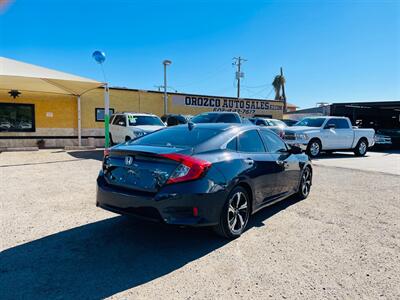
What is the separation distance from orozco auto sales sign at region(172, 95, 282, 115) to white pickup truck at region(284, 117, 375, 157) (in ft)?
29.8

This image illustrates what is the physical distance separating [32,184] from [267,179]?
5.52 metres

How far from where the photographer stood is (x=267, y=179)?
463cm

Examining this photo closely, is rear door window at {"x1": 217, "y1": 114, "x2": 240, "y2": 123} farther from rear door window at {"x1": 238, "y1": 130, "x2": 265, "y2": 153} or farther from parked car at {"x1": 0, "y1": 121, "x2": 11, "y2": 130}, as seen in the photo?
parked car at {"x1": 0, "y1": 121, "x2": 11, "y2": 130}

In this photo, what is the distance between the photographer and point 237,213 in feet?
13.3

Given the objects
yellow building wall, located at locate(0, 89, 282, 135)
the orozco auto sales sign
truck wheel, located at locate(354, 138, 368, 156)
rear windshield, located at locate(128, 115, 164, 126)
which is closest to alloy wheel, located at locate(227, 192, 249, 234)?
rear windshield, located at locate(128, 115, 164, 126)

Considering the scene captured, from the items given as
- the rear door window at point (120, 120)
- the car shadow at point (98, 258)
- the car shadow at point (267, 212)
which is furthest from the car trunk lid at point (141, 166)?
the rear door window at point (120, 120)

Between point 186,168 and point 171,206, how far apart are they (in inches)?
18.0

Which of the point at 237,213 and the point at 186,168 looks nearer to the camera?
the point at 186,168

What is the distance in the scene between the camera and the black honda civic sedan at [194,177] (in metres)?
A: 3.42

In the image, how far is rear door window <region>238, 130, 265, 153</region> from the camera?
174 inches

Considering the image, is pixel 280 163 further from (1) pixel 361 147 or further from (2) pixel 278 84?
(2) pixel 278 84

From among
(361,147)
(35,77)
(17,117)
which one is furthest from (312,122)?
(17,117)

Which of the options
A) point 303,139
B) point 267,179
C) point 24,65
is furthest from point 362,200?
point 24,65

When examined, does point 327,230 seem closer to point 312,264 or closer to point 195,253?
point 312,264
